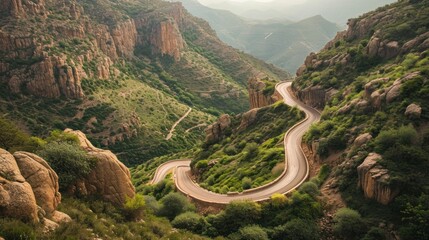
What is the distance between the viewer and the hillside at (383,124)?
3117 centimetres

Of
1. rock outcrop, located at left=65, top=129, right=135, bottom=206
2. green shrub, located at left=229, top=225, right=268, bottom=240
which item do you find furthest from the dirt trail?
rock outcrop, located at left=65, top=129, right=135, bottom=206

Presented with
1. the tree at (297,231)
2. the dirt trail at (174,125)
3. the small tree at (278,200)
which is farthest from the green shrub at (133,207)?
the dirt trail at (174,125)

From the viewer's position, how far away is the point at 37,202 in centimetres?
2039

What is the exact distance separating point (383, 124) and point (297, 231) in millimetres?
15912

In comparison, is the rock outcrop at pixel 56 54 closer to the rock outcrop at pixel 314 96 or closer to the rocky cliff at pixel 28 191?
the rock outcrop at pixel 314 96

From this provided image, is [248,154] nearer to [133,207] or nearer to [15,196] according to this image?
[133,207]

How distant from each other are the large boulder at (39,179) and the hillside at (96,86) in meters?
74.9

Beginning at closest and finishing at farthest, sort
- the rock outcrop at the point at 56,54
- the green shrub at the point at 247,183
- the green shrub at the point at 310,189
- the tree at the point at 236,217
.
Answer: the tree at the point at 236,217 → the green shrub at the point at 310,189 → the green shrub at the point at 247,183 → the rock outcrop at the point at 56,54

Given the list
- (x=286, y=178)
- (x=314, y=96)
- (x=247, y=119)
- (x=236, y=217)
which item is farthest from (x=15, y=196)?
(x=314, y=96)

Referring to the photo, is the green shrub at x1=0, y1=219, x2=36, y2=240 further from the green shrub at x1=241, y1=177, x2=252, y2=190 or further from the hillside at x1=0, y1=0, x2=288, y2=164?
the hillside at x1=0, y1=0, x2=288, y2=164

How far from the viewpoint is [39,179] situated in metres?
21.0

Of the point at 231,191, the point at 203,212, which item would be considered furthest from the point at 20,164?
the point at 231,191

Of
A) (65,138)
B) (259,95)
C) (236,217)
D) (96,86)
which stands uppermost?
(65,138)

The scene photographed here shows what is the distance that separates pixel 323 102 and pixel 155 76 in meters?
109
